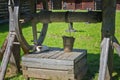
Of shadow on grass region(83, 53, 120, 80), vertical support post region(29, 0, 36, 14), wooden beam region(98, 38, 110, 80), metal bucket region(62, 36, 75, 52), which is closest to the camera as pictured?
wooden beam region(98, 38, 110, 80)

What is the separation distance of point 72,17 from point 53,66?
99 cm

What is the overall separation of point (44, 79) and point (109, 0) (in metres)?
1.86

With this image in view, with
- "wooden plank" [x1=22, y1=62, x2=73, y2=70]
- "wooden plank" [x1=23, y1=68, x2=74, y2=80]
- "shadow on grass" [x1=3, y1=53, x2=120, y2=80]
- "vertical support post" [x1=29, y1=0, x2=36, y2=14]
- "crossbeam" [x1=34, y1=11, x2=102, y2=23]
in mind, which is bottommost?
"shadow on grass" [x1=3, y1=53, x2=120, y2=80]

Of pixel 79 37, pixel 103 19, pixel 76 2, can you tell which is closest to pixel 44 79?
pixel 103 19

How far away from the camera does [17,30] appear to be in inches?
197

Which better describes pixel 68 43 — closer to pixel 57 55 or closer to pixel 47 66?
pixel 57 55

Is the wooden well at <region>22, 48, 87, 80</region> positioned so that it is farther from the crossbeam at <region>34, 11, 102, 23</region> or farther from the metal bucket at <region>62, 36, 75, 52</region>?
the crossbeam at <region>34, 11, 102, 23</region>

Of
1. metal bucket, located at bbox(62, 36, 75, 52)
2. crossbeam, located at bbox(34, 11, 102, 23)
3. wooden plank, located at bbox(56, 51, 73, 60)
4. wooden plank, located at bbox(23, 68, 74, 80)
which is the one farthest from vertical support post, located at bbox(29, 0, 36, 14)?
wooden plank, located at bbox(23, 68, 74, 80)

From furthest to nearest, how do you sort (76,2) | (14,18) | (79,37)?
(76,2)
(79,37)
(14,18)

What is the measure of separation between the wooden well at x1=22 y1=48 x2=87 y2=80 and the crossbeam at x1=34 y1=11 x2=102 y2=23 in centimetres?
67

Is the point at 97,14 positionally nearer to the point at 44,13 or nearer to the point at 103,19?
the point at 103,19

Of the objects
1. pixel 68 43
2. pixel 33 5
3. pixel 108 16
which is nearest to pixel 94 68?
pixel 68 43

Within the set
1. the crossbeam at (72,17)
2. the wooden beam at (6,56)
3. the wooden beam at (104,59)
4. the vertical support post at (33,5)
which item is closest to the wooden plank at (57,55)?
the crossbeam at (72,17)

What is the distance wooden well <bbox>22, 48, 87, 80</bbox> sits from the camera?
199 inches
